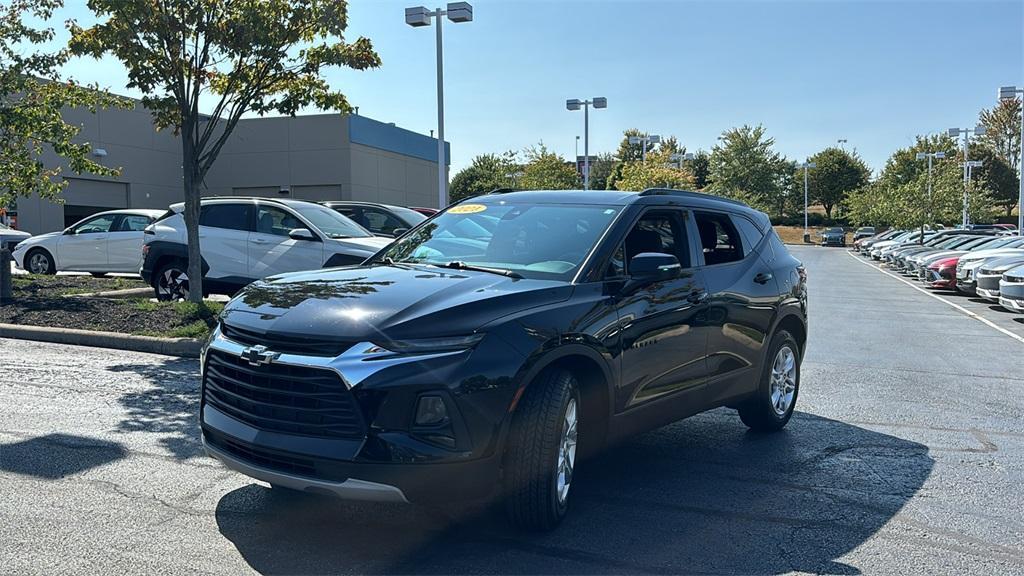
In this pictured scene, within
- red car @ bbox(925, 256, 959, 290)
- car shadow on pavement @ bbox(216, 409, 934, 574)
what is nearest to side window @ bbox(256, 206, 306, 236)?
car shadow on pavement @ bbox(216, 409, 934, 574)

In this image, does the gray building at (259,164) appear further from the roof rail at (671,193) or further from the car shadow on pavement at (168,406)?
the roof rail at (671,193)

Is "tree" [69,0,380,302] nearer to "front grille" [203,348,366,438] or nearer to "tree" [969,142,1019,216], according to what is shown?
"front grille" [203,348,366,438]

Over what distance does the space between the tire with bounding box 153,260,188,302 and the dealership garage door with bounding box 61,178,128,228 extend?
900 inches

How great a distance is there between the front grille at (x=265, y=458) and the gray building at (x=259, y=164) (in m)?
31.1

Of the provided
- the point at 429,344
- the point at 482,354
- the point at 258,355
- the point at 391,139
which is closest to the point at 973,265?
the point at 482,354

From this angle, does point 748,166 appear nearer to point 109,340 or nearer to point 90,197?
point 90,197

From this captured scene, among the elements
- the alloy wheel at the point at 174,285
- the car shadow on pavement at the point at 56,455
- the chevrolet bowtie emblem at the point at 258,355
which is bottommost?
the car shadow on pavement at the point at 56,455

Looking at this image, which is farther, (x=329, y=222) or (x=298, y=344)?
(x=329, y=222)

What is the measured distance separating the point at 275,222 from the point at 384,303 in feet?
30.2

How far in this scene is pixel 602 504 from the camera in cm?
491

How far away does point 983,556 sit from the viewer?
4.26 meters

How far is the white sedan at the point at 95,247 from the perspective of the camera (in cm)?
1775


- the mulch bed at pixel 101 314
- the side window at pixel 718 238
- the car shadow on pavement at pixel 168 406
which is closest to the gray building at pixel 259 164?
the mulch bed at pixel 101 314

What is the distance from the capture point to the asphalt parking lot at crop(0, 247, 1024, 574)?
160 inches
